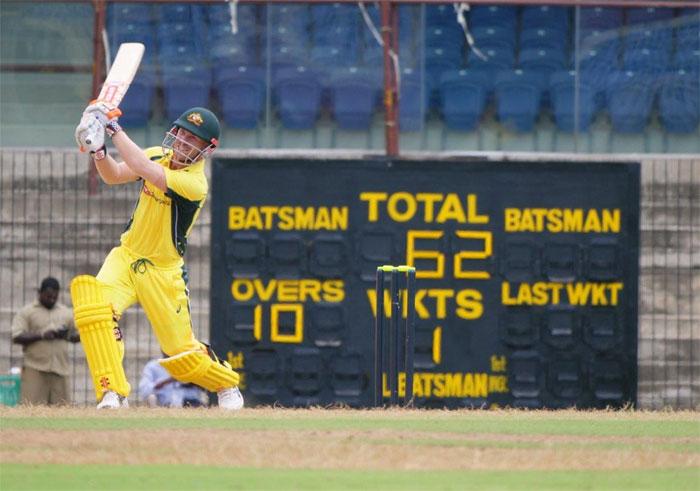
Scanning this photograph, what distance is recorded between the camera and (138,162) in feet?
34.1

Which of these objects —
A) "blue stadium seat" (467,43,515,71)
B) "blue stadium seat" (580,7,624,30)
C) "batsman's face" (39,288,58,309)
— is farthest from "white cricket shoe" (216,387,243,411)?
"blue stadium seat" (580,7,624,30)

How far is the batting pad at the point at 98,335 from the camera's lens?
34.2 ft

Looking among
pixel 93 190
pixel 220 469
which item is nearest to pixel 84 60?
pixel 93 190

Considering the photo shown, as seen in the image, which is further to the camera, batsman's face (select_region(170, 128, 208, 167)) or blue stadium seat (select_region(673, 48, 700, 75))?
blue stadium seat (select_region(673, 48, 700, 75))

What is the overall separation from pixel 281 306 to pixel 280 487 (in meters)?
7.69

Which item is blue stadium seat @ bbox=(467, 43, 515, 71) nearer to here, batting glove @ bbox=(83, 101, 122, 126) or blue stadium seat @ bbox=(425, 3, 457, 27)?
blue stadium seat @ bbox=(425, 3, 457, 27)

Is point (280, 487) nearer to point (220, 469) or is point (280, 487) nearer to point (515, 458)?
point (220, 469)

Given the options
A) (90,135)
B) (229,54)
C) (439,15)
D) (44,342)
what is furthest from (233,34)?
(90,135)

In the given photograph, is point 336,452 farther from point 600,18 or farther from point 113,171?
point 600,18

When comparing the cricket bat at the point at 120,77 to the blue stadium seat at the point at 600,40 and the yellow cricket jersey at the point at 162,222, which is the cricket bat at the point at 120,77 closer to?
the yellow cricket jersey at the point at 162,222

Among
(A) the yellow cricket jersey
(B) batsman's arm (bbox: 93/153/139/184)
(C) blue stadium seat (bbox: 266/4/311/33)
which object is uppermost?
(C) blue stadium seat (bbox: 266/4/311/33)

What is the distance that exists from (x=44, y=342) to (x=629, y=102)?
5.72 m

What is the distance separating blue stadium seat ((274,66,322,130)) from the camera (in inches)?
626

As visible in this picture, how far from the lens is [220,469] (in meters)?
7.90
